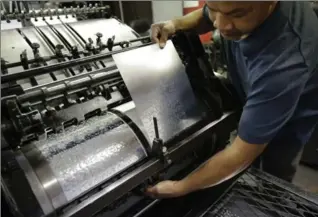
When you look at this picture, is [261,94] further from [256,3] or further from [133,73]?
[133,73]

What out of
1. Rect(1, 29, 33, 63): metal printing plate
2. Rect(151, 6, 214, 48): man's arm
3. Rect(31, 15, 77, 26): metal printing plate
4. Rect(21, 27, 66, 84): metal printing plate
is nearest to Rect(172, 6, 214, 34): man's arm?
Rect(151, 6, 214, 48): man's arm

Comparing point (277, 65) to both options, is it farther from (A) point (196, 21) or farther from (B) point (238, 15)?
(A) point (196, 21)

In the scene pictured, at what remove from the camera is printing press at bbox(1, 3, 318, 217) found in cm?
78

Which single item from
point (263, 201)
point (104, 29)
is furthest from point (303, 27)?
point (104, 29)

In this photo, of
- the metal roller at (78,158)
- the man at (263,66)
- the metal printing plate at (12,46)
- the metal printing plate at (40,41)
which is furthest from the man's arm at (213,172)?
the metal printing plate at (12,46)

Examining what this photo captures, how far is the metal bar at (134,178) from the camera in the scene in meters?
0.77

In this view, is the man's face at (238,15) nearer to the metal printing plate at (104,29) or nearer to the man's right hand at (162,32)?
the man's right hand at (162,32)

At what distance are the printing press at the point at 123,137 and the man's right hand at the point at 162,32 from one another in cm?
3

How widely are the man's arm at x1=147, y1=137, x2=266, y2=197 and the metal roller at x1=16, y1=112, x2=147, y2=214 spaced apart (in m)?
0.14

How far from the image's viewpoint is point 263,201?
108 centimetres

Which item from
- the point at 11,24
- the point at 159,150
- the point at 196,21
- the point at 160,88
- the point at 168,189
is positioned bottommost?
the point at 168,189

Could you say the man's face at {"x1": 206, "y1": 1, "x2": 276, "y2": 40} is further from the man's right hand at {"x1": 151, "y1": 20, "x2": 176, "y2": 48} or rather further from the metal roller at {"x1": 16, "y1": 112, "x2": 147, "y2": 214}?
the metal roller at {"x1": 16, "y1": 112, "x2": 147, "y2": 214}

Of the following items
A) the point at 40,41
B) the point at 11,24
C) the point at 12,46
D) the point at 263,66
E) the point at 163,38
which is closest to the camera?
the point at 263,66

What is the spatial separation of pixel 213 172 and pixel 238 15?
1.69ft
